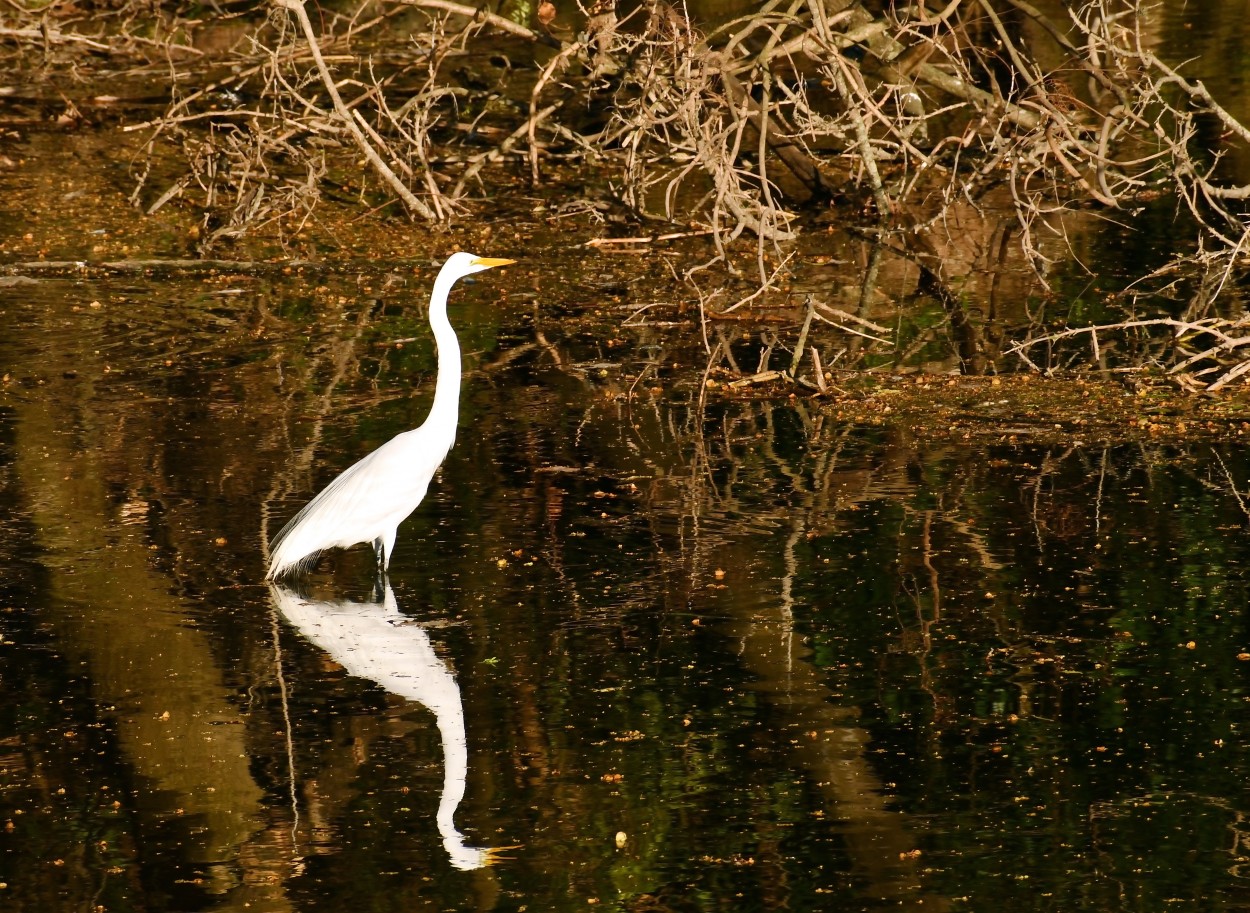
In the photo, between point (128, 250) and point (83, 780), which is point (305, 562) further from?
point (128, 250)

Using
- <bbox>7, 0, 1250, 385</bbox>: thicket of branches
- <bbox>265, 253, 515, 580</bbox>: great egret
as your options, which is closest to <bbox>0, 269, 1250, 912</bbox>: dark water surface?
<bbox>265, 253, 515, 580</bbox>: great egret

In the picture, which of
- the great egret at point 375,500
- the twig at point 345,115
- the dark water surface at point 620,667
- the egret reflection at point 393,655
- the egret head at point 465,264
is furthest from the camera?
the twig at point 345,115

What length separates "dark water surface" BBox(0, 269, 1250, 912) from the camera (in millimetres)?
5473

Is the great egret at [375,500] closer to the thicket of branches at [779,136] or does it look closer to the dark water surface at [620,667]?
the dark water surface at [620,667]

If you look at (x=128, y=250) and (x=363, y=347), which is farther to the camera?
(x=128, y=250)

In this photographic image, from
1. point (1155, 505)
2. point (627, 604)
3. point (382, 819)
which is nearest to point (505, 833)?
point (382, 819)

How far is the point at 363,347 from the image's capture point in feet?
40.4

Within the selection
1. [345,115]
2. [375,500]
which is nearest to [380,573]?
[375,500]

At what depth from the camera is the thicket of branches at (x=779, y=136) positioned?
13.0 metres

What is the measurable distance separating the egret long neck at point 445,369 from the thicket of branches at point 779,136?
364 cm

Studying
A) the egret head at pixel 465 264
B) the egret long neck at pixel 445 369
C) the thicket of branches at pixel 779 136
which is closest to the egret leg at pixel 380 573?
the egret long neck at pixel 445 369

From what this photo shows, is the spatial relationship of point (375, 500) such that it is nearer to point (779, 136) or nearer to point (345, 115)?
point (345, 115)

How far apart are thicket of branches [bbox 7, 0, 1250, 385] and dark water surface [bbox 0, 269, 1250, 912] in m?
2.40

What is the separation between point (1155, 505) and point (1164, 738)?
2615 mm
